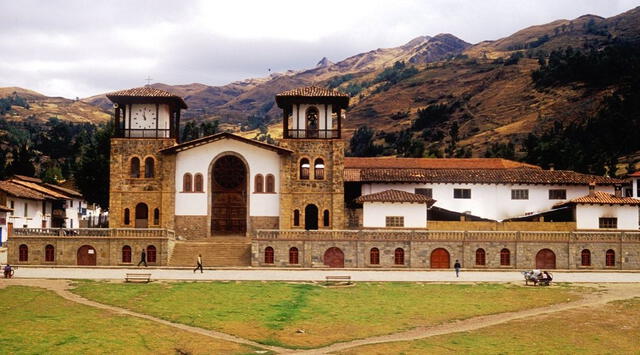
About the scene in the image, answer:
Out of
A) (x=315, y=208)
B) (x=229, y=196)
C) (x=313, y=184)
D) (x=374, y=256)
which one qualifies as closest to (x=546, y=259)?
(x=374, y=256)

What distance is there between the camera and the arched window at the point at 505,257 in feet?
167

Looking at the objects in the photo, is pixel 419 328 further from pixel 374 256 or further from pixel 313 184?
pixel 313 184

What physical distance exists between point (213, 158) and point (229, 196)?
3.18 m

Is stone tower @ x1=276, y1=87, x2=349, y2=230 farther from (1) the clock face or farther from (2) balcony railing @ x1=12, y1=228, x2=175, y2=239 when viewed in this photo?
(2) balcony railing @ x1=12, y1=228, x2=175, y2=239

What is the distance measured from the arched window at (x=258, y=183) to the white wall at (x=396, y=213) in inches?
343

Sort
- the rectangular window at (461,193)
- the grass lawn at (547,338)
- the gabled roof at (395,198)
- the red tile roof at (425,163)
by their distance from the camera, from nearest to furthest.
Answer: the grass lawn at (547,338), the gabled roof at (395,198), the rectangular window at (461,193), the red tile roof at (425,163)

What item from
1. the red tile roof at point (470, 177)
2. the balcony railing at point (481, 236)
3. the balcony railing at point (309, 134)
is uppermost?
the balcony railing at point (309, 134)

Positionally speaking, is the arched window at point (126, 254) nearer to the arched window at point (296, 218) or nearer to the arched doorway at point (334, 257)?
the arched window at point (296, 218)

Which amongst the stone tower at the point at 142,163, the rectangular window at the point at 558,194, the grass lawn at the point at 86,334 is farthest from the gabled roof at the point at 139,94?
the rectangular window at the point at 558,194

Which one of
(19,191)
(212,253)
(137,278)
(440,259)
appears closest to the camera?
(137,278)

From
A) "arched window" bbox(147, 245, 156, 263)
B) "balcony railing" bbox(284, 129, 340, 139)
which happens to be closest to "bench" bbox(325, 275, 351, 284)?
"arched window" bbox(147, 245, 156, 263)

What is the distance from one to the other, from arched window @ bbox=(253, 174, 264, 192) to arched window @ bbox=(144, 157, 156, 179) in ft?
26.1


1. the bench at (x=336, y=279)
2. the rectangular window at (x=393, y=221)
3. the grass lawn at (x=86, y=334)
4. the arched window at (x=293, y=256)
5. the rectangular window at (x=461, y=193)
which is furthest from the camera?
the rectangular window at (x=461, y=193)

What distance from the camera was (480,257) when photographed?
51.0 meters
